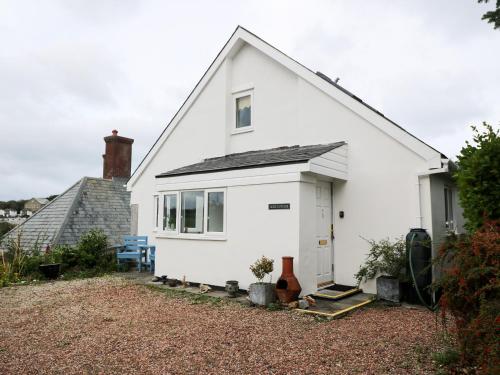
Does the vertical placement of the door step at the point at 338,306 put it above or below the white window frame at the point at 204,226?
below

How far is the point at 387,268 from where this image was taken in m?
8.07

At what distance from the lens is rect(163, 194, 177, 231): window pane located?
10.8m

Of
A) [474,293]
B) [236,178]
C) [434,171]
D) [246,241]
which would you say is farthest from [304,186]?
[474,293]

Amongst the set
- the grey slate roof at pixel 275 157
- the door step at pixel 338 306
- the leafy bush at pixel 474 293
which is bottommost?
the door step at pixel 338 306

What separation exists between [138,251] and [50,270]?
3069 mm

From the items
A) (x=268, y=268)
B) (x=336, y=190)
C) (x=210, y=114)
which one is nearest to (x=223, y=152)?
(x=210, y=114)

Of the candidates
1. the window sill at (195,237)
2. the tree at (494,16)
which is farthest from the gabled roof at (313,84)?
the window sill at (195,237)

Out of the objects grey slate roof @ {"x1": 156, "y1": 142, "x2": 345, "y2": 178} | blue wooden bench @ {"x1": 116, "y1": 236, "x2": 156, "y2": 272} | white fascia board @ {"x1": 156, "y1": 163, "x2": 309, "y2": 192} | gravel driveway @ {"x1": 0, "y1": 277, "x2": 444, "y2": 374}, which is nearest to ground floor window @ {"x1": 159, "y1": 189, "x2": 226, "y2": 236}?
white fascia board @ {"x1": 156, "y1": 163, "x2": 309, "y2": 192}

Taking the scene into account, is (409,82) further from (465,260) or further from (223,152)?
(465,260)

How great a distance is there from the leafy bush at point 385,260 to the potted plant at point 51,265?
33.1 ft

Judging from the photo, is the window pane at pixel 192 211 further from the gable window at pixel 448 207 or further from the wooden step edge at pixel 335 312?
the gable window at pixel 448 207

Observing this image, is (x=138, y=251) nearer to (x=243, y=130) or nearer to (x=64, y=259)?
(x=64, y=259)

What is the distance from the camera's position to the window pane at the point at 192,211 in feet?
33.1

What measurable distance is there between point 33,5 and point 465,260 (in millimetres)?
12721
